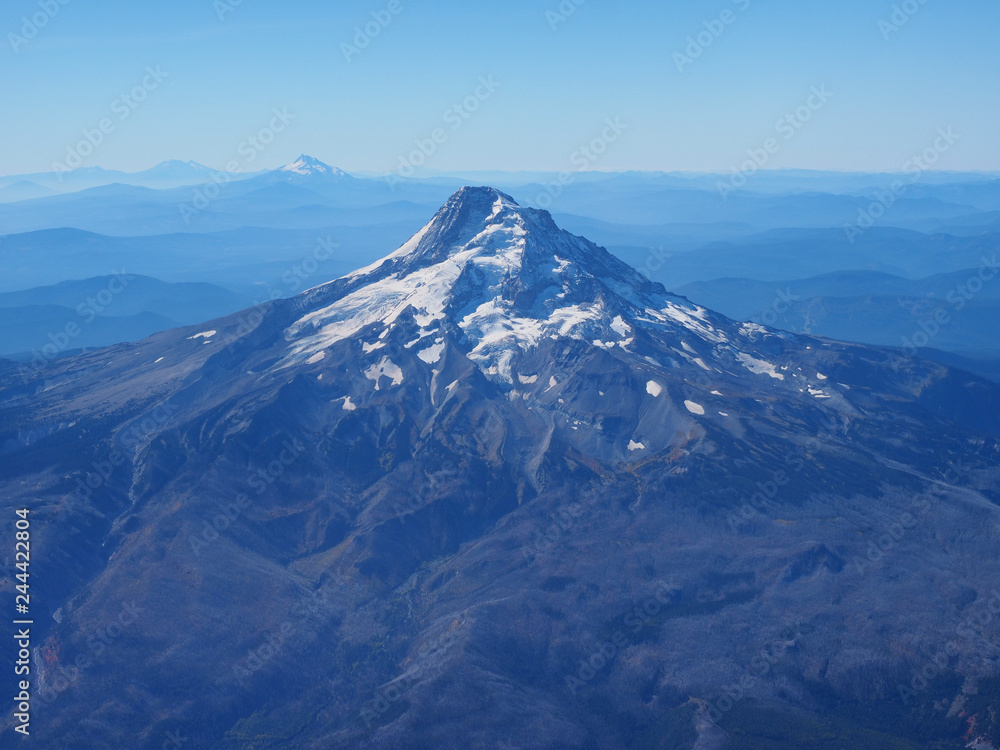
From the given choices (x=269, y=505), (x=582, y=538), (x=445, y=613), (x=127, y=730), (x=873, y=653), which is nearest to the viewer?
(x=127, y=730)

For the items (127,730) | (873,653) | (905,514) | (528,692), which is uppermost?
(905,514)

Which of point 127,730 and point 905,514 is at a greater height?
point 905,514

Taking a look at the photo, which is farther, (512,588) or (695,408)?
(695,408)

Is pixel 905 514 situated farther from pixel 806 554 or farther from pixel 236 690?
pixel 236 690

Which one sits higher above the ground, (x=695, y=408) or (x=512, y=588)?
(x=695, y=408)

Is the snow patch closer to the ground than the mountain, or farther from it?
farther from it

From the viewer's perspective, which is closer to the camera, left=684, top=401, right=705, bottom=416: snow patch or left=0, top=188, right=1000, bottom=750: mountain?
left=0, top=188, right=1000, bottom=750: mountain

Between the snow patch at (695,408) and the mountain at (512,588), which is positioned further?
the snow patch at (695,408)

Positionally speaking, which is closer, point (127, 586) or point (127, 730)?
point (127, 730)

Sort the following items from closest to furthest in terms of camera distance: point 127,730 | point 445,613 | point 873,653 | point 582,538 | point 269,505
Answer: point 127,730
point 873,653
point 445,613
point 582,538
point 269,505

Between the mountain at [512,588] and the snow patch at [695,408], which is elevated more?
the snow patch at [695,408]

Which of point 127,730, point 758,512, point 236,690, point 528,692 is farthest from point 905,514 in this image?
point 127,730
